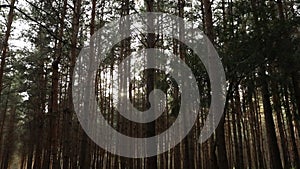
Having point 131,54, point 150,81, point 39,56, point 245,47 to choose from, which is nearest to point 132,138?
point 131,54

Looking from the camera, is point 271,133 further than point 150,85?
Yes

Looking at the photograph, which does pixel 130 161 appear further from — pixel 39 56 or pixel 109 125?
pixel 39 56

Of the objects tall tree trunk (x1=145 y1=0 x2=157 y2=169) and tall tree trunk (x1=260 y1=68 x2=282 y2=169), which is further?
tall tree trunk (x1=260 y1=68 x2=282 y2=169)

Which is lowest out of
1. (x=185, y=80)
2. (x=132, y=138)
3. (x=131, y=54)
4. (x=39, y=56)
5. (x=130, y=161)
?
(x=130, y=161)

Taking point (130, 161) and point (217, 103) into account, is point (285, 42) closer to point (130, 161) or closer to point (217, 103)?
point (217, 103)

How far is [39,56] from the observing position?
12859 mm

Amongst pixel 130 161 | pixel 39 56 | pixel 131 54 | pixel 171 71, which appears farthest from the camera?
pixel 130 161

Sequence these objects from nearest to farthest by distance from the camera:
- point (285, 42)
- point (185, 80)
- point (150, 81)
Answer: point (285, 42) < point (150, 81) < point (185, 80)

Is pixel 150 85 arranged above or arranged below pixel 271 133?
above

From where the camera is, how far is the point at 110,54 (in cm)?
1705

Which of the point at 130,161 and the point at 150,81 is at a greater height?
the point at 150,81

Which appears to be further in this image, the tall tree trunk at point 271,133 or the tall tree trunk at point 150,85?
the tall tree trunk at point 271,133

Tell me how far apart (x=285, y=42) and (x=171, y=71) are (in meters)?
4.95

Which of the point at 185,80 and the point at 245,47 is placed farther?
the point at 185,80
